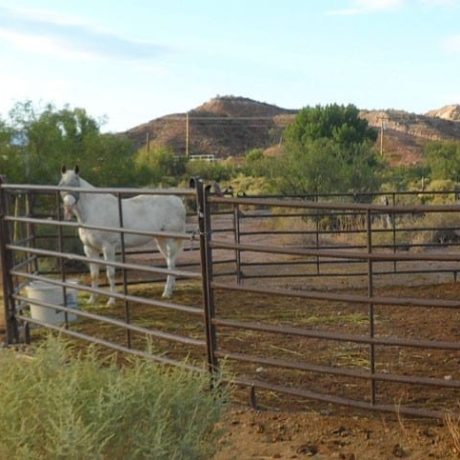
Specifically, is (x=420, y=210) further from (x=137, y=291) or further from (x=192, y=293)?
(x=137, y=291)

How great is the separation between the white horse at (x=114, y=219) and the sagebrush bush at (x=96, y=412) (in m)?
7.25

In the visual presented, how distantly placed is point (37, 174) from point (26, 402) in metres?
14.8

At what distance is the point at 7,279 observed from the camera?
26.3 feet

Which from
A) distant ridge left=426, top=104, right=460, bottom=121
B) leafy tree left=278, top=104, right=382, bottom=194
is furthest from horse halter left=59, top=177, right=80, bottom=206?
distant ridge left=426, top=104, right=460, bottom=121

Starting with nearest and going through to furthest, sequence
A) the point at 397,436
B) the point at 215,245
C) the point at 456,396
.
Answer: the point at 397,436 < the point at 215,245 < the point at 456,396

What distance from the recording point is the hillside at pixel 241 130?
81625 mm

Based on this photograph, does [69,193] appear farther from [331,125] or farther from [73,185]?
[331,125]

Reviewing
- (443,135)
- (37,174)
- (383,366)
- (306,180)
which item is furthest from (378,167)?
(443,135)

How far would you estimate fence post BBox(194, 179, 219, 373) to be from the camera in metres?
5.77

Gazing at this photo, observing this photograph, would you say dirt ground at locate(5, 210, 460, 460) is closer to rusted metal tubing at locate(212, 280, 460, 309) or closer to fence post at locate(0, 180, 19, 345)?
rusted metal tubing at locate(212, 280, 460, 309)

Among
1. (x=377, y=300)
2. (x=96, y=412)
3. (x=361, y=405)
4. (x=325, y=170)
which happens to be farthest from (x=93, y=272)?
(x=325, y=170)

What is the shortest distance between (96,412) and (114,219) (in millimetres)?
8780

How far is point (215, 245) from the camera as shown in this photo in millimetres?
5762

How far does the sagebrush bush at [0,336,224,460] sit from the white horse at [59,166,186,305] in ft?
23.8
